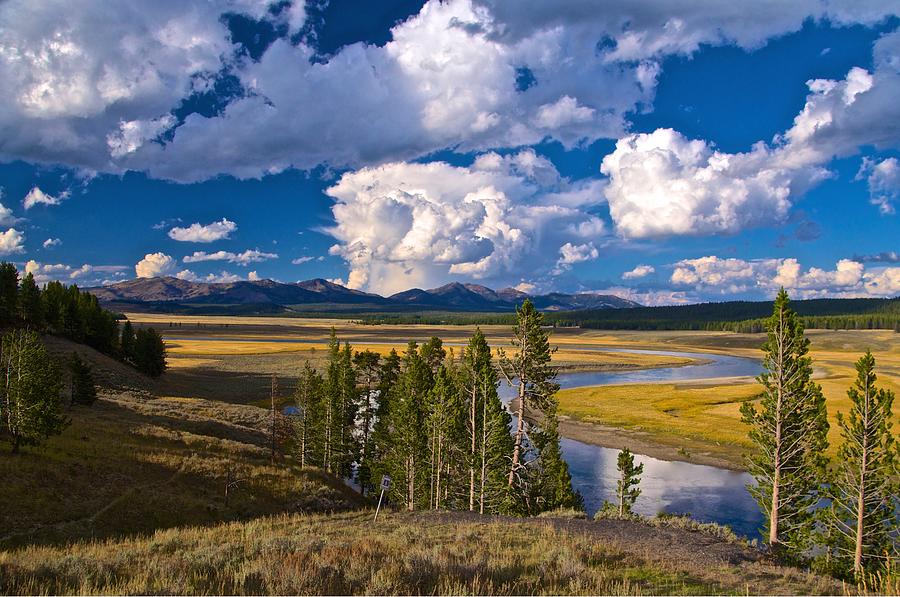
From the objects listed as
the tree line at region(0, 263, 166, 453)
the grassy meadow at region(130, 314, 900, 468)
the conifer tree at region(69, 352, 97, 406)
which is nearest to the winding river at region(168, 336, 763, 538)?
the grassy meadow at region(130, 314, 900, 468)

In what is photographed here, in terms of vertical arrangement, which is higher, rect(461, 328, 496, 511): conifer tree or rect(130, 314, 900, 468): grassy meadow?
rect(461, 328, 496, 511): conifer tree

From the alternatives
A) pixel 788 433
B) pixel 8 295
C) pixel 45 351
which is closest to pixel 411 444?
pixel 788 433

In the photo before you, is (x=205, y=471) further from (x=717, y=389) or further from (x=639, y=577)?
(x=717, y=389)

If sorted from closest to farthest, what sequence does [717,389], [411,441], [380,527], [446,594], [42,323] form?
[446,594] → [380,527] → [411,441] → [42,323] → [717,389]

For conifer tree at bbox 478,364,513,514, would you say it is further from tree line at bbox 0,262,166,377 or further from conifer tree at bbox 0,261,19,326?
conifer tree at bbox 0,261,19,326

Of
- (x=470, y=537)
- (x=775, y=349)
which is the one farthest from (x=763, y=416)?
(x=470, y=537)

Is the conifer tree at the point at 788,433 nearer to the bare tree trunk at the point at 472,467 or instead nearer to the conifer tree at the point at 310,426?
the bare tree trunk at the point at 472,467

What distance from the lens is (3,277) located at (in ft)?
261

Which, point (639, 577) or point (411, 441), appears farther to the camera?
point (411, 441)

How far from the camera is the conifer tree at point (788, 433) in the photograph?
88.5 feet

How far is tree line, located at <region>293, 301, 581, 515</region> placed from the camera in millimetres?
34688

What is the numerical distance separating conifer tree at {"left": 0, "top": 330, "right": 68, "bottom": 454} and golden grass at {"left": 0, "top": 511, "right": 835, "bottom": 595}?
18.3 metres

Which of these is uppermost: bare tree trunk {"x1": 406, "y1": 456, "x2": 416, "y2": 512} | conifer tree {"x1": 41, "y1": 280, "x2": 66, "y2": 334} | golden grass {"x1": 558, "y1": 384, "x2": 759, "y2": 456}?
conifer tree {"x1": 41, "y1": 280, "x2": 66, "y2": 334}

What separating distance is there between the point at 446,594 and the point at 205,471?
3251 cm
